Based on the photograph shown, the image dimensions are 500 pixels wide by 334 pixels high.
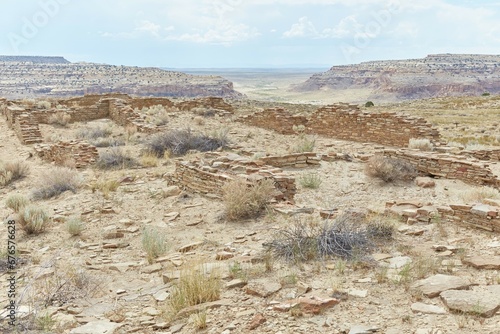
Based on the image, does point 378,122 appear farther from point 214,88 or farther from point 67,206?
point 214,88

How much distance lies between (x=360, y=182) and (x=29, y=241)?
6.38 m

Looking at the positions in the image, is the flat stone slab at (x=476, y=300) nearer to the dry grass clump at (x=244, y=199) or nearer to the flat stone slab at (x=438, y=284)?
the flat stone slab at (x=438, y=284)

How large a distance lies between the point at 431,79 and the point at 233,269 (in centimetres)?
9625

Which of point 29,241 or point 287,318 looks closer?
point 287,318

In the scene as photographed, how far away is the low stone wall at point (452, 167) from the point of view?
9.05 meters

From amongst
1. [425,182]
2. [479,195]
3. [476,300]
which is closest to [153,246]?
[476,300]

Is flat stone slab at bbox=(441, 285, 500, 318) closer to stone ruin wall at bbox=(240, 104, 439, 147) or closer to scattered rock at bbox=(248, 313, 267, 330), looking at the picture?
scattered rock at bbox=(248, 313, 267, 330)

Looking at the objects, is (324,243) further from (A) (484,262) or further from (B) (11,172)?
(B) (11,172)

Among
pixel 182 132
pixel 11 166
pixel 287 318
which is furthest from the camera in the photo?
pixel 182 132

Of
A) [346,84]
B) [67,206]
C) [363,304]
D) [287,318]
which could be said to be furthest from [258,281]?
[346,84]

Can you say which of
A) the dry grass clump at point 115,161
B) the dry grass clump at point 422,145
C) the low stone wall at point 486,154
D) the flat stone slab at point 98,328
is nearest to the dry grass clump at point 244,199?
the flat stone slab at point 98,328

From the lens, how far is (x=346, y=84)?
121312mm

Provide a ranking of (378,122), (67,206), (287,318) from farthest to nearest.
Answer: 1. (378,122)
2. (67,206)
3. (287,318)

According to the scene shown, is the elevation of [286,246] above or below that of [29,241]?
above
